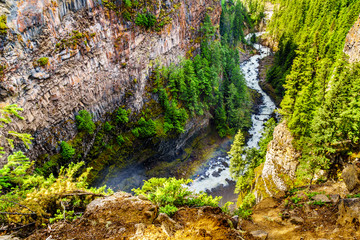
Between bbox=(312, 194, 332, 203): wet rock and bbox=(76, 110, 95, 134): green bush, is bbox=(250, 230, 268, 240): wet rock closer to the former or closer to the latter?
bbox=(312, 194, 332, 203): wet rock

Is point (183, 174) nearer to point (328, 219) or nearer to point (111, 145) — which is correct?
Result: point (111, 145)

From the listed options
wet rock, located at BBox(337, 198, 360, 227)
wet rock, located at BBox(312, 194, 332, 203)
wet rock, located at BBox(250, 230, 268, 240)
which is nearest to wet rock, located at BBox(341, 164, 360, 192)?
wet rock, located at BBox(312, 194, 332, 203)

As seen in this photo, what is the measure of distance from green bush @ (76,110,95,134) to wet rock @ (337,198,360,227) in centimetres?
2849

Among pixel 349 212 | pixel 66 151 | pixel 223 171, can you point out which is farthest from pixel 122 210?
pixel 223 171

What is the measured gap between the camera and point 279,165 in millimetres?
22641

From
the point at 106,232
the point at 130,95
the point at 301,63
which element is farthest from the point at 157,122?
the point at 106,232

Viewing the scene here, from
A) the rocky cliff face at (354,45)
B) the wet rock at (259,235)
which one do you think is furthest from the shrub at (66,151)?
the rocky cliff face at (354,45)

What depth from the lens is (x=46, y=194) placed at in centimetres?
808

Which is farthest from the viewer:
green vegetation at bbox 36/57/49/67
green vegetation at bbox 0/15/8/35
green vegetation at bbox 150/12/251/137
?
green vegetation at bbox 150/12/251/137

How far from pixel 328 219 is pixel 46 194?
14.0 metres

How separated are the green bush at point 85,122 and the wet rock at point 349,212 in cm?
2849

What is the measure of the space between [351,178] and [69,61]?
30.7 metres

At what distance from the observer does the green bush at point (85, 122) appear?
27672 millimetres

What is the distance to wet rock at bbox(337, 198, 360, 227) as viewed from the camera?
9.20 meters
